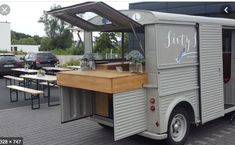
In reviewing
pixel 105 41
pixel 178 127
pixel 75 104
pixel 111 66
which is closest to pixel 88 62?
pixel 111 66

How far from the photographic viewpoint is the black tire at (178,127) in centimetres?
587

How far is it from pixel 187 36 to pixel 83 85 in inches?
80.9

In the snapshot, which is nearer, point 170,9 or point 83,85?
point 83,85

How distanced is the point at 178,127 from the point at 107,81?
1.81m

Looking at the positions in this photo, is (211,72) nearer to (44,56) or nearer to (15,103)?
(15,103)

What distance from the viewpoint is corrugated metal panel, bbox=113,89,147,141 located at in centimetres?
515

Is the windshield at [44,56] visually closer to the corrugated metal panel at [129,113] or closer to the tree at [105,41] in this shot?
the tree at [105,41]

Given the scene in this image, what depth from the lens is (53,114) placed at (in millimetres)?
9211

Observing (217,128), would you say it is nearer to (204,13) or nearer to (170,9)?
(204,13)

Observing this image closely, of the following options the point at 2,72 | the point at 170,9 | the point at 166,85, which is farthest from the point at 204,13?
the point at 166,85

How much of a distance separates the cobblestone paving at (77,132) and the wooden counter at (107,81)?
1316 mm

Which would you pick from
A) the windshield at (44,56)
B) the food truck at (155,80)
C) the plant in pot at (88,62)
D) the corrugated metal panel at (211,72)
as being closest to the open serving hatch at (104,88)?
the food truck at (155,80)

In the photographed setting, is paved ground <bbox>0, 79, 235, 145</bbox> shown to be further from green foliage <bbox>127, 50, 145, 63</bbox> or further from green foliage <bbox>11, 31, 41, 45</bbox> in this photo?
green foliage <bbox>11, 31, 41, 45</bbox>

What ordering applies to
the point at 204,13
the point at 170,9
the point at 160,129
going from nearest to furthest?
the point at 160,129
the point at 204,13
the point at 170,9
